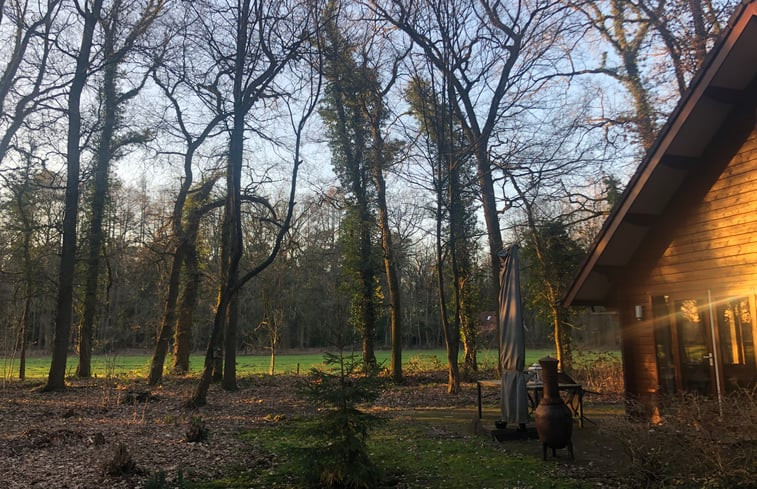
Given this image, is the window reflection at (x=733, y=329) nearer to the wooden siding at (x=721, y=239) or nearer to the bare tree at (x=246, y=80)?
the wooden siding at (x=721, y=239)

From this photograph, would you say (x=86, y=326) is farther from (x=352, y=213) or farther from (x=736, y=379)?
(x=736, y=379)

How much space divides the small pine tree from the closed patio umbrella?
A: 3064 mm

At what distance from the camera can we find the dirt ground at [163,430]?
20.0 feet

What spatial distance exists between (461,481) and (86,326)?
18.0 metres

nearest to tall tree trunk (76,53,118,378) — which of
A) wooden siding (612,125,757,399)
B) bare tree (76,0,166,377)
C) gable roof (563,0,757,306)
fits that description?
bare tree (76,0,166,377)

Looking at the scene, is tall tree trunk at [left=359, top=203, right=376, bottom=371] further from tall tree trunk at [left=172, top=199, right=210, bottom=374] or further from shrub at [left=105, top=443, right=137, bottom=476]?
shrub at [left=105, top=443, right=137, bottom=476]

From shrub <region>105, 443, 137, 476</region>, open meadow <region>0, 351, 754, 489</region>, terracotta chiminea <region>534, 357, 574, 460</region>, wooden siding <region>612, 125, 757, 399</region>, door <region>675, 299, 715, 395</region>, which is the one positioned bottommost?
open meadow <region>0, 351, 754, 489</region>

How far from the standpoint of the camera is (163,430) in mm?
8812

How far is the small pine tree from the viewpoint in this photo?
5227mm

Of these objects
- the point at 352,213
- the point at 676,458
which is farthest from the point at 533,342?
the point at 676,458

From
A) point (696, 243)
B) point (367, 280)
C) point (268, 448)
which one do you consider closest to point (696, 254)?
point (696, 243)

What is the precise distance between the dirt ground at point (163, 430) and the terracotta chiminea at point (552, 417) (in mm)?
305

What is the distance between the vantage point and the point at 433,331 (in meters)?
48.1

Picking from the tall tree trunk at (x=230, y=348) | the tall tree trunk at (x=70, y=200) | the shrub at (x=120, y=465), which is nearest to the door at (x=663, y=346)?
the shrub at (x=120, y=465)
